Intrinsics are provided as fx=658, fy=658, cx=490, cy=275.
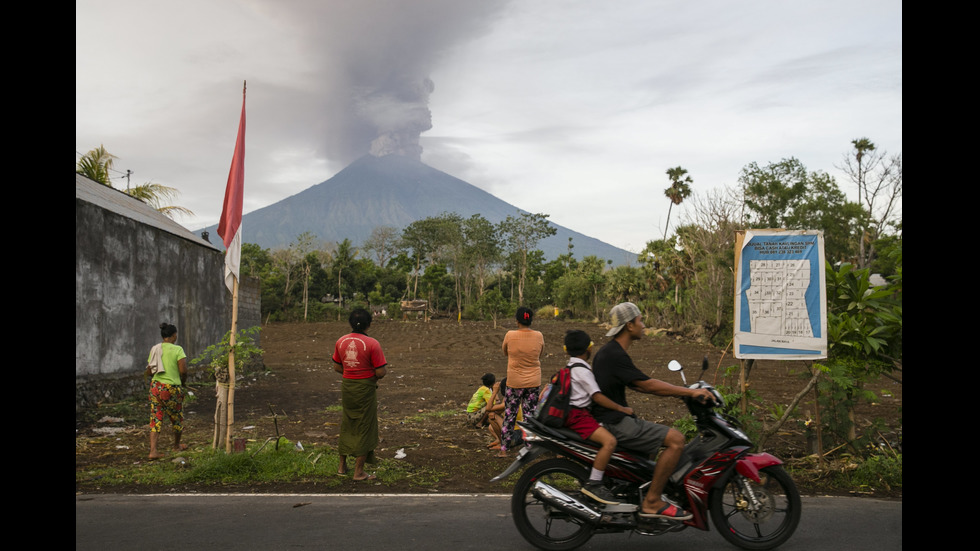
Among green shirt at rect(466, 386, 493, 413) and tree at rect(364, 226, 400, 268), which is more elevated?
tree at rect(364, 226, 400, 268)

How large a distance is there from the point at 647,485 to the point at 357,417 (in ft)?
10.8

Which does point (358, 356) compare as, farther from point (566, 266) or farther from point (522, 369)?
point (566, 266)

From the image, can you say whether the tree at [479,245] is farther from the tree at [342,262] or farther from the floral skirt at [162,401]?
the floral skirt at [162,401]

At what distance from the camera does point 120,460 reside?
7.91 meters

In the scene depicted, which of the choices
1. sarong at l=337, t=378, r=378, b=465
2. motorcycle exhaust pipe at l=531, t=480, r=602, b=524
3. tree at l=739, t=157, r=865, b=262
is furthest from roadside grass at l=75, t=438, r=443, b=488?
tree at l=739, t=157, r=865, b=262

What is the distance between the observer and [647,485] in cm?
443

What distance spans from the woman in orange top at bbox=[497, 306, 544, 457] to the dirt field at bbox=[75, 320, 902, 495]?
2.37 ft

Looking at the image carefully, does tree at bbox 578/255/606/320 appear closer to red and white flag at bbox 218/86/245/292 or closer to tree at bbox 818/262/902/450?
tree at bbox 818/262/902/450

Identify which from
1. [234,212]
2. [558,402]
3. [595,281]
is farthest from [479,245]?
[558,402]

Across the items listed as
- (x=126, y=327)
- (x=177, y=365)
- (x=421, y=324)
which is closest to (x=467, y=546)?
(x=177, y=365)

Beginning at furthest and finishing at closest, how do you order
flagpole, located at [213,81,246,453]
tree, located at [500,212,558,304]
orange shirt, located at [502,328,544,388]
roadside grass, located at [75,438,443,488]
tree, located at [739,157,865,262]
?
tree, located at [500,212,558,304]
tree, located at [739,157,865,262]
orange shirt, located at [502,328,544,388]
flagpole, located at [213,81,246,453]
roadside grass, located at [75,438,443,488]

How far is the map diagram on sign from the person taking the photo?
22.6 ft

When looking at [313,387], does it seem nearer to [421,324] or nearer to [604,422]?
[604,422]

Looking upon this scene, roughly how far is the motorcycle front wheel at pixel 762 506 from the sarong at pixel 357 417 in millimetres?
3538
